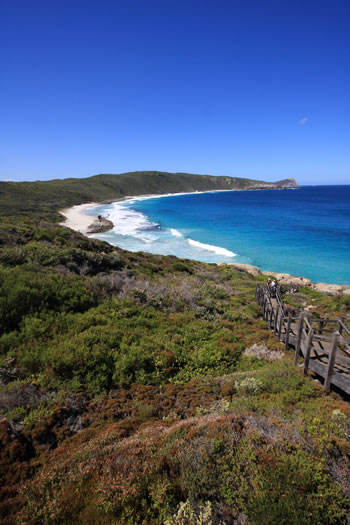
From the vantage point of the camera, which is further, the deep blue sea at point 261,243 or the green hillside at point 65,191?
the green hillside at point 65,191

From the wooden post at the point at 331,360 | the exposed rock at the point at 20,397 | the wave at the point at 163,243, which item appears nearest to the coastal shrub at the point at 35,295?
the exposed rock at the point at 20,397

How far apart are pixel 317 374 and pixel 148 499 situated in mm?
5099

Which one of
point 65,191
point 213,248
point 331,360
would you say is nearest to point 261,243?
point 213,248

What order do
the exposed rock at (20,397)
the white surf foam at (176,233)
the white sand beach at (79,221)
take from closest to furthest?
the exposed rock at (20,397) < the white surf foam at (176,233) < the white sand beach at (79,221)

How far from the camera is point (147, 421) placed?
4.45 meters

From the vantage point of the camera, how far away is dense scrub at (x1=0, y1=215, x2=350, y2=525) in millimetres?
2729

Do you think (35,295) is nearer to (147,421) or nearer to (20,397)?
(20,397)

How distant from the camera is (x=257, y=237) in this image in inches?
1853

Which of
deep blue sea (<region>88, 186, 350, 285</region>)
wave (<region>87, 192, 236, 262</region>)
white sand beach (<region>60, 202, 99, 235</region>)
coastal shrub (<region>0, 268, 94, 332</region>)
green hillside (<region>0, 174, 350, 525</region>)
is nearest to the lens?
green hillside (<region>0, 174, 350, 525</region>)

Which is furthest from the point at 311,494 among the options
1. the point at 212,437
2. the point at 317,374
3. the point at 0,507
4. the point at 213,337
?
the point at 213,337

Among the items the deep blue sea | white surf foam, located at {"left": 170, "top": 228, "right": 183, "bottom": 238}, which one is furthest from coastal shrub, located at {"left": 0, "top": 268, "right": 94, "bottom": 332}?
white surf foam, located at {"left": 170, "top": 228, "right": 183, "bottom": 238}

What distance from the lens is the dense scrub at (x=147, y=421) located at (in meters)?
2.73

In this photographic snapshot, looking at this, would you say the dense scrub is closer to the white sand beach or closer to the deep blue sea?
the deep blue sea

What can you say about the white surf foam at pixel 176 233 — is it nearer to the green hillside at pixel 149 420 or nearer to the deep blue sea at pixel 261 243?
the deep blue sea at pixel 261 243
